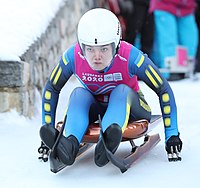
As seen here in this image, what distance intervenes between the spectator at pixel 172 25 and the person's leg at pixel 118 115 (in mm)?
3702

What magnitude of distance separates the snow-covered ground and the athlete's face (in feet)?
1.77

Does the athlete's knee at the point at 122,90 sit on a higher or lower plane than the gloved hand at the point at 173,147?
higher

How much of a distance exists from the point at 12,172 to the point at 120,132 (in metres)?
0.63

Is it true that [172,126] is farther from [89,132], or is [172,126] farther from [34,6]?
[34,6]

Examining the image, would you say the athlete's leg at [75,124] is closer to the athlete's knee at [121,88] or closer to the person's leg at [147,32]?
the athlete's knee at [121,88]

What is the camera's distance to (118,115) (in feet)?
10.1

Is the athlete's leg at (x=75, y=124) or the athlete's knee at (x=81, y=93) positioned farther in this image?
the athlete's knee at (x=81, y=93)

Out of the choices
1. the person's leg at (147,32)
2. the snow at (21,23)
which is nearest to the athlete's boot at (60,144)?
the snow at (21,23)

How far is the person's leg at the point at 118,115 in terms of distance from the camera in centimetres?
293

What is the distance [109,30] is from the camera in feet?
10.1

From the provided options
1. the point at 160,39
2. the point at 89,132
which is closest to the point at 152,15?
the point at 160,39

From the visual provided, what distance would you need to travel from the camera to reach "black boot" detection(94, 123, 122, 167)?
9.56ft

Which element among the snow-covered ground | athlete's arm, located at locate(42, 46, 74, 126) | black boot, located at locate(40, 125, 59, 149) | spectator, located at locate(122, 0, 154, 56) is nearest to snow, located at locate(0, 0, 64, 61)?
the snow-covered ground

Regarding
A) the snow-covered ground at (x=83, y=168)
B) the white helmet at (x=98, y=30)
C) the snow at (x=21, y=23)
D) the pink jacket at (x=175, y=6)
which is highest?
the pink jacket at (x=175, y=6)
